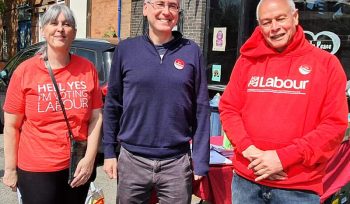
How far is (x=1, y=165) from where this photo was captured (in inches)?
229

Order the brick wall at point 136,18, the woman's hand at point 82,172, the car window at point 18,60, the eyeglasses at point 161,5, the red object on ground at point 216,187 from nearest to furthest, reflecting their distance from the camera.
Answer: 1. the eyeglasses at point 161,5
2. the woman's hand at point 82,172
3. the red object on ground at point 216,187
4. the car window at point 18,60
5. the brick wall at point 136,18

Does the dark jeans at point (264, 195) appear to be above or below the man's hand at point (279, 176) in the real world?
below

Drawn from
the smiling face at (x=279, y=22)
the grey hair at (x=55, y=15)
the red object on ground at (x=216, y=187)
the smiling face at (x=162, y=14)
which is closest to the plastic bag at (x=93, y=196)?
the red object on ground at (x=216, y=187)

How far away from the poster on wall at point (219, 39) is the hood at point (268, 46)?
6616 millimetres

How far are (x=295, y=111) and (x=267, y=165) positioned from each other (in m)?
0.29

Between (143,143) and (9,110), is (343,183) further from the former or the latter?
(9,110)

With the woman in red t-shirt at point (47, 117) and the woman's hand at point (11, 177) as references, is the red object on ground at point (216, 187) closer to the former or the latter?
the woman in red t-shirt at point (47, 117)

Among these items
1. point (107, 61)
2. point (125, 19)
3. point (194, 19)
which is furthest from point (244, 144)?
point (125, 19)

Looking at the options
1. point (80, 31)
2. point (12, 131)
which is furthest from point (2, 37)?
point (12, 131)

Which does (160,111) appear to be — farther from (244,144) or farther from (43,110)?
(43,110)

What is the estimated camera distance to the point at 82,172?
2.56 metres

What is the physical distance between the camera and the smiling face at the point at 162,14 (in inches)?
95.0

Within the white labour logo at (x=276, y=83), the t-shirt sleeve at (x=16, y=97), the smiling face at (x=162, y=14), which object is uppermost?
the smiling face at (x=162, y=14)

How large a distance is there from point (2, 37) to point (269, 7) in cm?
2029
